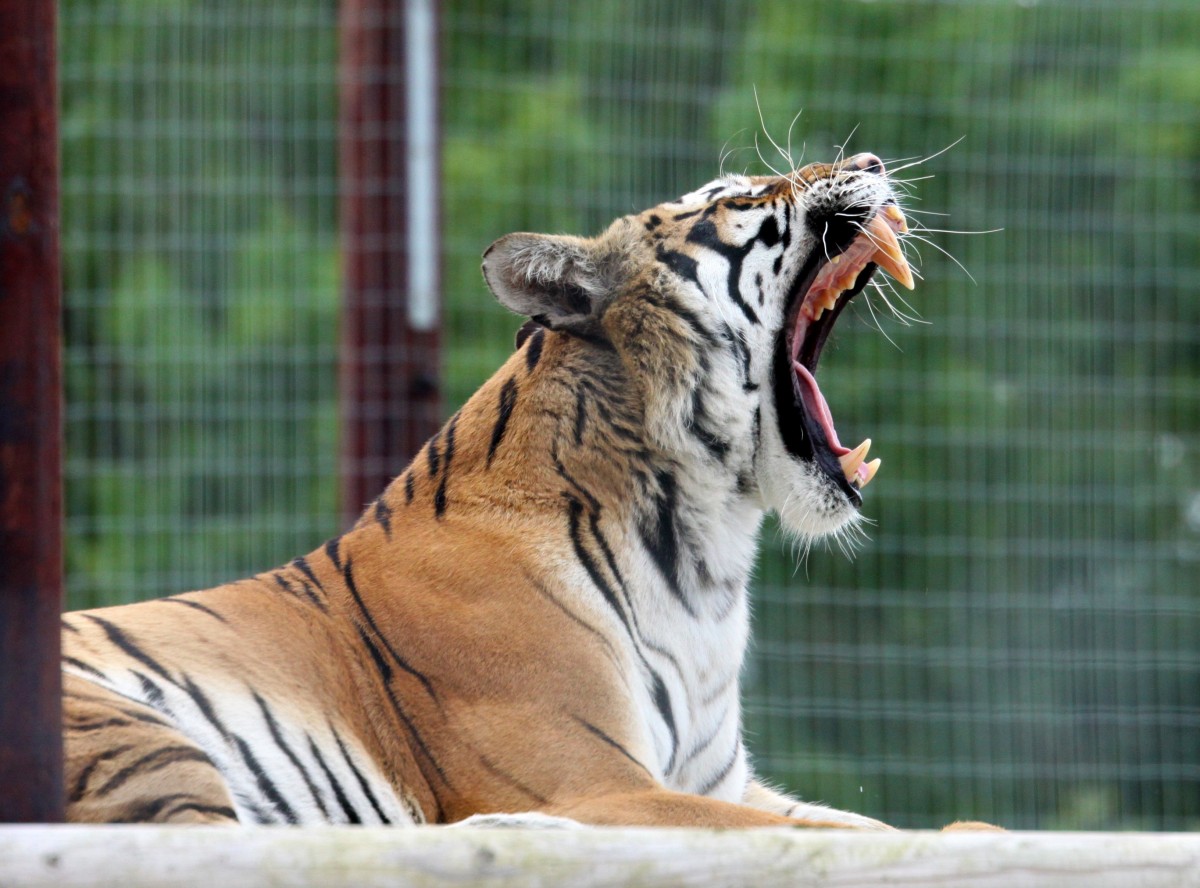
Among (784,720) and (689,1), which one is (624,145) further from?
(784,720)

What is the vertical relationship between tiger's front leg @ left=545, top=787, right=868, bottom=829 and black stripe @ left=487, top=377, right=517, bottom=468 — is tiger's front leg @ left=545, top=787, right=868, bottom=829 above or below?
below

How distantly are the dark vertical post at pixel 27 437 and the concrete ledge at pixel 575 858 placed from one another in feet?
0.39

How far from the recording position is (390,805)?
6.14 feet

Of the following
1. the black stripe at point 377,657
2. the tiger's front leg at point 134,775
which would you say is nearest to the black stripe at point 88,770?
the tiger's front leg at point 134,775

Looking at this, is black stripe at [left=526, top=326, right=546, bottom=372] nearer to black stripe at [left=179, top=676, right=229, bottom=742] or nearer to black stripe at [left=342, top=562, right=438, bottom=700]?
black stripe at [left=342, top=562, right=438, bottom=700]

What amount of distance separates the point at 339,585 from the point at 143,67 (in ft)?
8.64

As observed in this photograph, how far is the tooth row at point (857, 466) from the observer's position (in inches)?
87.4

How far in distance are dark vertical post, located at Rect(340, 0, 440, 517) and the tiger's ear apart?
1.49 metres

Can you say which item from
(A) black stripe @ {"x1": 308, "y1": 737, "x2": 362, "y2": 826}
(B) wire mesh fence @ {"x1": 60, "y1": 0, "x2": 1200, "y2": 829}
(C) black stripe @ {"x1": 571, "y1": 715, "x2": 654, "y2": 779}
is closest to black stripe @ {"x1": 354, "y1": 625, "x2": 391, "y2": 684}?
(A) black stripe @ {"x1": 308, "y1": 737, "x2": 362, "y2": 826}

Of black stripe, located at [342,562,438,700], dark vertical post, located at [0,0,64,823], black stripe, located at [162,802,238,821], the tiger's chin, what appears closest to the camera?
dark vertical post, located at [0,0,64,823]

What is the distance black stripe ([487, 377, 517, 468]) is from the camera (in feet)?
7.03

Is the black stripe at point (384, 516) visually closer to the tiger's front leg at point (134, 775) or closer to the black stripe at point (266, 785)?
the black stripe at point (266, 785)

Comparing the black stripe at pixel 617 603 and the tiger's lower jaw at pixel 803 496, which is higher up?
the tiger's lower jaw at pixel 803 496

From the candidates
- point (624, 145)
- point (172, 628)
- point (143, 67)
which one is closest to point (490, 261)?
point (172, 628)
